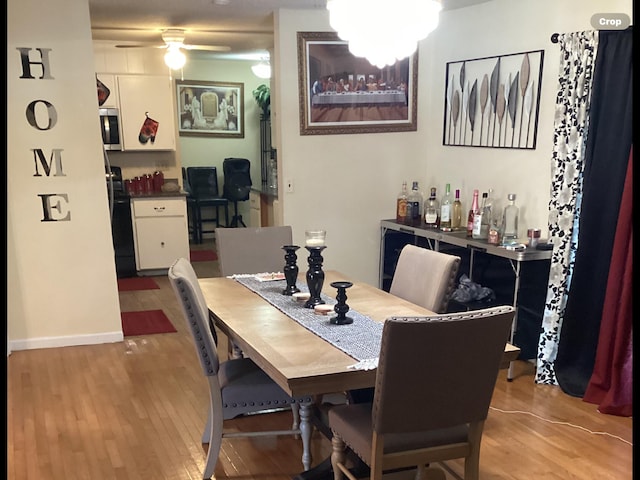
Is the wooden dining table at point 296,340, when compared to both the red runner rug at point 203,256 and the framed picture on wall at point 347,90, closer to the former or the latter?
the framed picture on wall at point 347,90

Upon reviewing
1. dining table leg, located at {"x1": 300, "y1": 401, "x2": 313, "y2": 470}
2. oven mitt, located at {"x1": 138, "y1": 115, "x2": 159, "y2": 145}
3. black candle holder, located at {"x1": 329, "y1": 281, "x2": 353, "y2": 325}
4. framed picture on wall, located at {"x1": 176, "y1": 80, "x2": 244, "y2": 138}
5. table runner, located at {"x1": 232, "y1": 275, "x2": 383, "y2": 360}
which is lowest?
dining table leg, located at {"x1": 300, "y1": 401, "x2": 313, "y2": 470}

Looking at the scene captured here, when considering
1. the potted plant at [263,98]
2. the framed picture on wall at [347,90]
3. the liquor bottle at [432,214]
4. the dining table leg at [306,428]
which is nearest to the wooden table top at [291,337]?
the dining table leg at [306,428]

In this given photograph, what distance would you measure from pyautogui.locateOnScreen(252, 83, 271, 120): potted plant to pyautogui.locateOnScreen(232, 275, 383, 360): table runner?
5.33 meters

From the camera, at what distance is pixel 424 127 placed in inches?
190

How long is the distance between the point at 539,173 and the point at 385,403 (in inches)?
98.5

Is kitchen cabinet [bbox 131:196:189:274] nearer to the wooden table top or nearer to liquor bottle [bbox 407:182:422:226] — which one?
liquor bottle [bbox 407:182:422:226]

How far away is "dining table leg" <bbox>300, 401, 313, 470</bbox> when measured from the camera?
248 cm

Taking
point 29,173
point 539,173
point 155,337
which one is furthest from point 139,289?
point 539,173

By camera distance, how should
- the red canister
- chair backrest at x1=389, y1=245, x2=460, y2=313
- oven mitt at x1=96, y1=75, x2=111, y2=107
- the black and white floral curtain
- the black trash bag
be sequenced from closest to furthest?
1. chair backrest at x1=389, y1=245, x2=460, y2=313
2. the black and white floral curtain
3. the black trash bag
4. oven mitt at x1=96, y1=75, x2=111, y2=107
5. the red canister

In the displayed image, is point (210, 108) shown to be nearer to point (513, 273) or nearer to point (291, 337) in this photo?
point (513, 273)

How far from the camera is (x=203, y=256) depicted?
709 centimetres

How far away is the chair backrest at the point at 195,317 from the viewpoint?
224 cm

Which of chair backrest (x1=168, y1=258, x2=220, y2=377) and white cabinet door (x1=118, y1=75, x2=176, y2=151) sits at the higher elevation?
white cabinet door (x1=118, y1=75, x2=176, y2=151)

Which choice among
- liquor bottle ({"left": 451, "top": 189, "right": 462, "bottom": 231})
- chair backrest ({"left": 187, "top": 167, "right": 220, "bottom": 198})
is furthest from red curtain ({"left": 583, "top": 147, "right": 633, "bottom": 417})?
chair backrest ({"left": 187, "top": 167, "right": 220, "bottom": 198})
